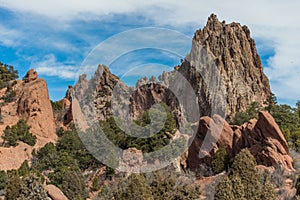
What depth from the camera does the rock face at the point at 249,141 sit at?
23.6 m

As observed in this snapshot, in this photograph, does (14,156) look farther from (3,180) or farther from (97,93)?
(97,93)

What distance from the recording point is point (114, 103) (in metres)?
59.1

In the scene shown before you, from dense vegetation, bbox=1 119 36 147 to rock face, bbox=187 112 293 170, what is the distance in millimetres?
17796

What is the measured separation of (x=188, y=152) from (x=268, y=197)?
14.0 metres

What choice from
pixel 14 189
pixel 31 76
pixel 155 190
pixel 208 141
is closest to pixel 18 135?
pixel 31 76

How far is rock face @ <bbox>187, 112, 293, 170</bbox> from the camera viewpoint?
23609mm

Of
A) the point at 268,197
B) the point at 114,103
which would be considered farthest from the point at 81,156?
the point at 114,103

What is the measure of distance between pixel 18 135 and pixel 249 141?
937 inches

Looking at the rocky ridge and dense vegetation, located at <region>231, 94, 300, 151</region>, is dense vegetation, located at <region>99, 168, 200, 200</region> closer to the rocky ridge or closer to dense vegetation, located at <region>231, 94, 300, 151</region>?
dense vegetation, located at <region>231, 94, 300, 151</region>

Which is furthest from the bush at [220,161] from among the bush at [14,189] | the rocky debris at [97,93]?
the rocky debris at [97,93]

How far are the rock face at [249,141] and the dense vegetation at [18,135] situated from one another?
17796 millimetres

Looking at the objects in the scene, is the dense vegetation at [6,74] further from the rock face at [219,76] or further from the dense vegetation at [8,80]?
the rock face at [219,76]

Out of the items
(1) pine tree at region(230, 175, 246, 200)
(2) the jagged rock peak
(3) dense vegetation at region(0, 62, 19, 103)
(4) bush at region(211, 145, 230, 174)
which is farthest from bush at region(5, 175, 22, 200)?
(2) the jagged rock peak

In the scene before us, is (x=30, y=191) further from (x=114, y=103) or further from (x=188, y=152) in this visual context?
(x=114, y=103)
